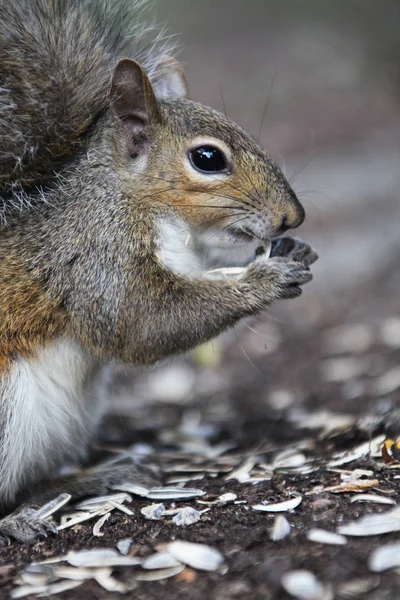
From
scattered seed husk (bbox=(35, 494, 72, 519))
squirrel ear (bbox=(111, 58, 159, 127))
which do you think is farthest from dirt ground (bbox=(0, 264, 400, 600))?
squirrel ear (bbox=(111, 58, 159, 127))

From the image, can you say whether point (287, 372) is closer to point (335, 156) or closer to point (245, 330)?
point (245, 330)

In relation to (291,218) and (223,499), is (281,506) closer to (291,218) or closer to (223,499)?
(223,499)

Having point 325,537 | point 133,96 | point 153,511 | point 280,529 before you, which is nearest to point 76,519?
point 153,511

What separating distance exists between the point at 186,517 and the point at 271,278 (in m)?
0.88

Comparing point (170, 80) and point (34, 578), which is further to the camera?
point (170, 80)

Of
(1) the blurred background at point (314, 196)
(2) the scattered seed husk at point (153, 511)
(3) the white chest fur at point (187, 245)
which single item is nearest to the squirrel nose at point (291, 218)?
(3) the white chest fur at point (187, 245)

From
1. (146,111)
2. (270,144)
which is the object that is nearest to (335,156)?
(270,144)

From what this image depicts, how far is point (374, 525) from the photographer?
2209 millimetres

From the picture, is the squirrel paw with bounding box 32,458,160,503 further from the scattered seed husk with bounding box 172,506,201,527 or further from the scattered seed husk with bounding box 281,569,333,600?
the scattered seed husk with bounding box 281,569,333,600

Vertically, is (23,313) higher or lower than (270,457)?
higher

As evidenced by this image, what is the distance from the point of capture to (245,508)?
249 centimetres

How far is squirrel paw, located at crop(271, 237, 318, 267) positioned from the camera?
9.78 ft

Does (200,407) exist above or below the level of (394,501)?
above

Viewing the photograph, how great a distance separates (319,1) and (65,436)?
10739 mm
